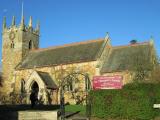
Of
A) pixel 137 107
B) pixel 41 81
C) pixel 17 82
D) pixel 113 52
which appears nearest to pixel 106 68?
pixel 113 52

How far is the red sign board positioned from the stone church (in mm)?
14775

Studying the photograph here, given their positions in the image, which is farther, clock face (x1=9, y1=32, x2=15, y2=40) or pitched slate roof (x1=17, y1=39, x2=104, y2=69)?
clock face (x1=9, y1=32, x2=15, y2=40)

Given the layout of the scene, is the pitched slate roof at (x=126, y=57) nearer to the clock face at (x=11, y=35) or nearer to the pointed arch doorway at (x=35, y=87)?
the pointed arch doorway at (x=35, y=87)

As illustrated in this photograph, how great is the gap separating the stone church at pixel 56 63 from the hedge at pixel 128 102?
55.7 feet

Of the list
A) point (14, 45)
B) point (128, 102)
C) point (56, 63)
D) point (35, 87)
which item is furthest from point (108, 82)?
point (14, 45)

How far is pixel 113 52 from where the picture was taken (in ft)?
175

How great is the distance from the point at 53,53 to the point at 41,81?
358 inches

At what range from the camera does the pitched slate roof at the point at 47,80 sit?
165 ft

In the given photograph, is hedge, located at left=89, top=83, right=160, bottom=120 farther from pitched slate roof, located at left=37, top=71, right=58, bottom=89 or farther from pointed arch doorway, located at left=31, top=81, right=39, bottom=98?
pointed arch doorway, located at left=31, top=81, right=39, bottom=98

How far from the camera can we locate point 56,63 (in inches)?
2100

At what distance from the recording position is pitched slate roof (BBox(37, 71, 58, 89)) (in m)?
50.3

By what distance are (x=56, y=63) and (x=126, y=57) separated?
466 inches

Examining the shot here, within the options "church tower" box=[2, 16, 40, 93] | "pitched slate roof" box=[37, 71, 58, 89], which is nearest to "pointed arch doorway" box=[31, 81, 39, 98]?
"pitched slate roof" box=[37, 71, 58, 89]

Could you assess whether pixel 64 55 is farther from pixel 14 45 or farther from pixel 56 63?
pixel 14 45
